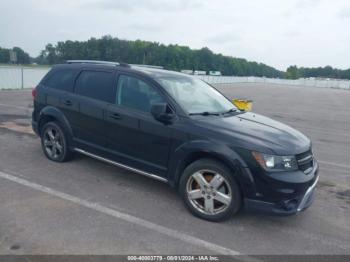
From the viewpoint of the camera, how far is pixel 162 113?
168 inches

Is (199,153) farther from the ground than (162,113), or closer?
closer

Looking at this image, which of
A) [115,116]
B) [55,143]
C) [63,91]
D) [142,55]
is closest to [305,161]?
[115,116]

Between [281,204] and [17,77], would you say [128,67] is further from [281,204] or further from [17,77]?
[17,77]

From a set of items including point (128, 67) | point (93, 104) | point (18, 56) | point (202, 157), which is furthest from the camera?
point (18, 56)

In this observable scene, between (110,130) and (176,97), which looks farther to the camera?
(110,130)

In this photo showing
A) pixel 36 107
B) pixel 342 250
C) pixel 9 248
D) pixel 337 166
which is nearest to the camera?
pixel 9 248

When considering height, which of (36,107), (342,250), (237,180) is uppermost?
(36,107)

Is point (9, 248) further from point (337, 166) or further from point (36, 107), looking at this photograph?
point (337, 166)

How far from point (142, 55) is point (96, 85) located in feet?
303

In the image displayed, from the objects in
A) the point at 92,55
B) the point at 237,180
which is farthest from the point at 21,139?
the point at 92,55

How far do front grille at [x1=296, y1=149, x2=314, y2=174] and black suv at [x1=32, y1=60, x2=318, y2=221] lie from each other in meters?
0.01

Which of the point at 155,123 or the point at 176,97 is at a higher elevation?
the point at 176,97

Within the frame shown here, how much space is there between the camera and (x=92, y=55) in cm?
8400

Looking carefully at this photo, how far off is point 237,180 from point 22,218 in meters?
2.45
